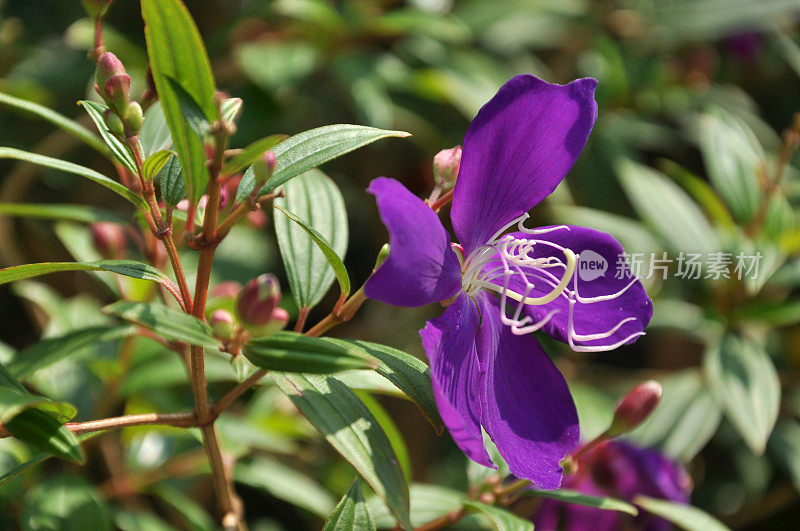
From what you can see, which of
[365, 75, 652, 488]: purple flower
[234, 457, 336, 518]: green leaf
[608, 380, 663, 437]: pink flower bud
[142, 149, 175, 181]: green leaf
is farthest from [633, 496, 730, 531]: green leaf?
[142, 149, 175, 181]: green leaf

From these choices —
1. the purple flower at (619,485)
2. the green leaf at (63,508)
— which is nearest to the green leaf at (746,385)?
the purple flower at (619,485)

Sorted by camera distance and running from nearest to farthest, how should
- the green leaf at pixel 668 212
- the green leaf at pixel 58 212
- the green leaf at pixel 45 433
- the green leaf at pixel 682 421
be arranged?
the green leaf at pixel 45 433 < the green leaf at pixel 58 212 < the green leaf at pixel 682 421 < the green leaf at pixel 668 212

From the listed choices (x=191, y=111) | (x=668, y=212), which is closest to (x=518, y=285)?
(x=191, y=111)

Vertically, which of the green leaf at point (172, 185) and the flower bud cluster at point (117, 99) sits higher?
the flower bud cluster at point (117, 99)

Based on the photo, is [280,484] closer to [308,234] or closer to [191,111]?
[308,234]

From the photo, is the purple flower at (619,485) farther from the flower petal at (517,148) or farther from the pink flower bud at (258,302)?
the pink flower bud at (258,302)

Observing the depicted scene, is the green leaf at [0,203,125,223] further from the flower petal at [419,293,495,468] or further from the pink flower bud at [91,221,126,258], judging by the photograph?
the flower petal at [419,293,495,468]
